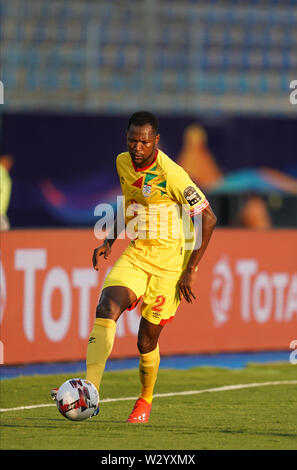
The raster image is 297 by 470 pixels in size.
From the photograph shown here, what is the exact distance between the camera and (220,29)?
23.1 metres

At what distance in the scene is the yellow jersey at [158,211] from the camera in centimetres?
683

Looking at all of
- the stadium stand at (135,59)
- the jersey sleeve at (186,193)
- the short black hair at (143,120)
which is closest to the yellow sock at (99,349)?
the jersey sleeve at (186,193)

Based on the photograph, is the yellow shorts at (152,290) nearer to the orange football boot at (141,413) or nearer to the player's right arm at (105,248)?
the player's right arm at (105,248)

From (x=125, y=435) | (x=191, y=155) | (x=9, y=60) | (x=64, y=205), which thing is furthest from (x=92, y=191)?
(x=125, y=435)

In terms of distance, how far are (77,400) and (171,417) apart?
1.48m

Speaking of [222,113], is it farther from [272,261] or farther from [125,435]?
[125,435]

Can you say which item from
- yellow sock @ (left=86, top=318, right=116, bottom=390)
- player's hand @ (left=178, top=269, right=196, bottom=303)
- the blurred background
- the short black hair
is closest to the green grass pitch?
yellow sock @ (left=86, top=318, right=116, bottom=390)

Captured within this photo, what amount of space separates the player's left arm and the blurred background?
40.5 ft

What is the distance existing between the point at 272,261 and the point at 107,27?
1101cm

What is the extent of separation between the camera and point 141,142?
6605 mm

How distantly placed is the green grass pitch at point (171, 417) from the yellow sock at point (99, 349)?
1.25 feet

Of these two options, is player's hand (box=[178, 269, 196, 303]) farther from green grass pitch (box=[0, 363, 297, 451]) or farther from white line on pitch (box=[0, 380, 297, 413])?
white line on pitch (box=[0, 380, 297, 413])

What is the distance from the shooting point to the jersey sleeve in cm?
675

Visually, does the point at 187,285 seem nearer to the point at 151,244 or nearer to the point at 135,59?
the point at 151,244
